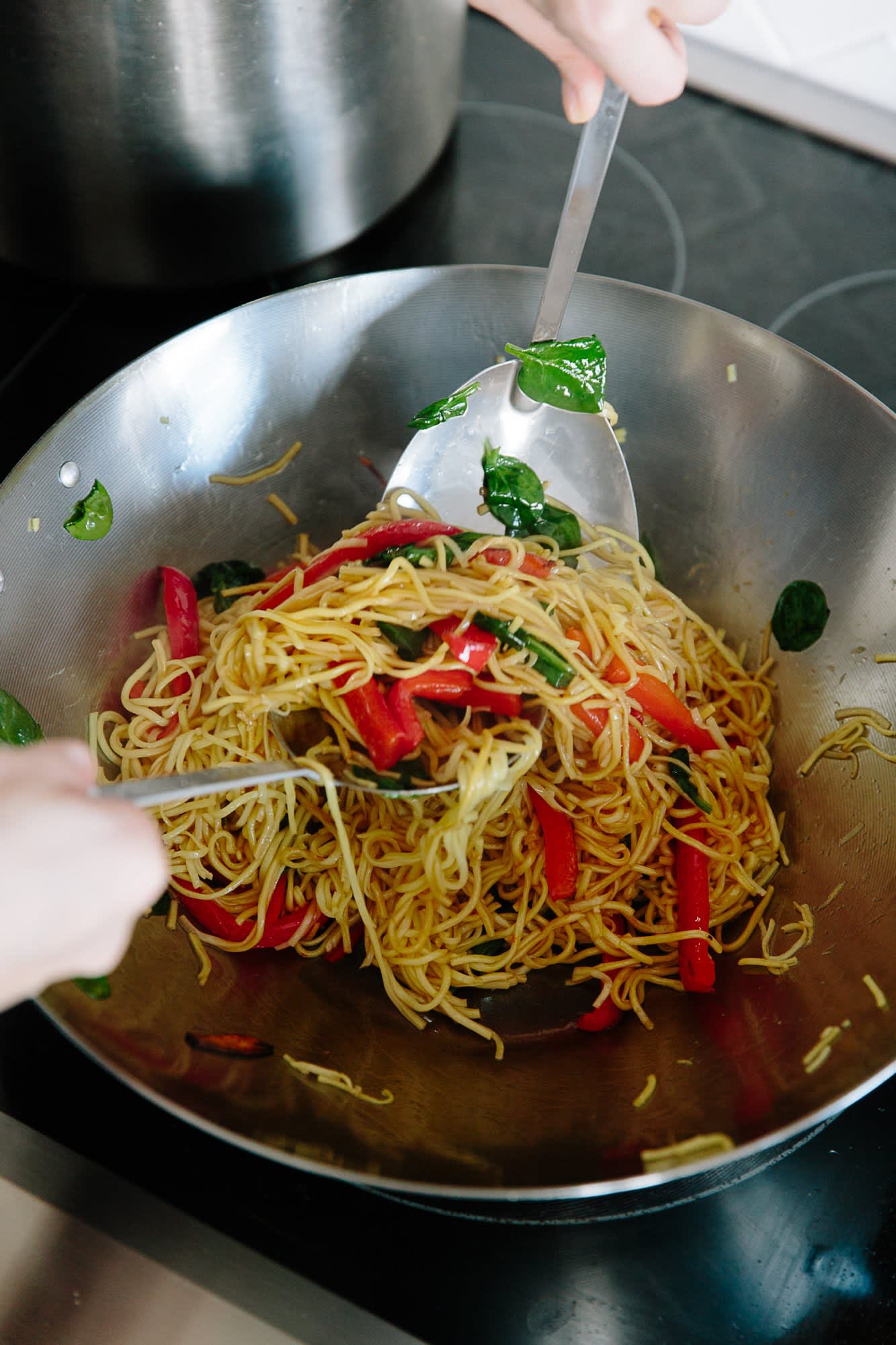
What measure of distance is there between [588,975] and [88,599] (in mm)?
1045

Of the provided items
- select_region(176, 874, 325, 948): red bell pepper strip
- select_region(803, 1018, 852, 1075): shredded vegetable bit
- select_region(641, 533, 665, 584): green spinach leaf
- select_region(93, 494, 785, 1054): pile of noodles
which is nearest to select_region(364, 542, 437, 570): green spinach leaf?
select_region(93, 494, 785, 1054): pile of noodles

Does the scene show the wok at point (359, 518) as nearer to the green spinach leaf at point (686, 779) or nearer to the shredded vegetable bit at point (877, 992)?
the shredded vegetable bit at point (877, 992)

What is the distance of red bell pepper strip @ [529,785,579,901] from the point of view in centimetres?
179

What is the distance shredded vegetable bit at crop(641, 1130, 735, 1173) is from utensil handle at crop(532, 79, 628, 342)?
1.35 m

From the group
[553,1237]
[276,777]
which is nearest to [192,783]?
[276,777]

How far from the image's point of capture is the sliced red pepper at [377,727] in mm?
1654

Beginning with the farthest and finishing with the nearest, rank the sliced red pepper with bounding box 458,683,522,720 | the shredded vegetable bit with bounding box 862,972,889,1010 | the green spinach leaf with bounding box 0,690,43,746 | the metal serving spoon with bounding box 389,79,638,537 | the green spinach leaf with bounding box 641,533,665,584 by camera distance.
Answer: the green spinach leaf with bounding box 641,533,665,584
the metal serving spoon with bounding box 389,79,638,537
the sliced red pepper with bounding box 458,683,522,720
the green spinach leaf with bounding box 0,690,43,746
the shredded vegetable bit with bounding box 862,972,889,1010

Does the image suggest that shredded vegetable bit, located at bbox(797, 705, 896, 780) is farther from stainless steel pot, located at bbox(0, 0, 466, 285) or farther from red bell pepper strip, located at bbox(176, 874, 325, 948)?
stainless steel pot, located at bbox(0, 0, 466, 285)

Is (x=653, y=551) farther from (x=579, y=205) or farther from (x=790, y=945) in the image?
(x=790, y=945)

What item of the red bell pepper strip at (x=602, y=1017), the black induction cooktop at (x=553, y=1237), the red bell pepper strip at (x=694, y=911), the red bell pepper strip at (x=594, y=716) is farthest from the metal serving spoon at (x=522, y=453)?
the black induction cooktop at (x=553, y=1237)

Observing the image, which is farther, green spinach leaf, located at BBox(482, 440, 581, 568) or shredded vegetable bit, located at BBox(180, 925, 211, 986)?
green spinach leaf, located at BBox(482, 440, 581, 568)

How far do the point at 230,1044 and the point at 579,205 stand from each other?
1.44 metres

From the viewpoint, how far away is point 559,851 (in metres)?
1.81

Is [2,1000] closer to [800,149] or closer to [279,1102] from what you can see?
[279,1102]
